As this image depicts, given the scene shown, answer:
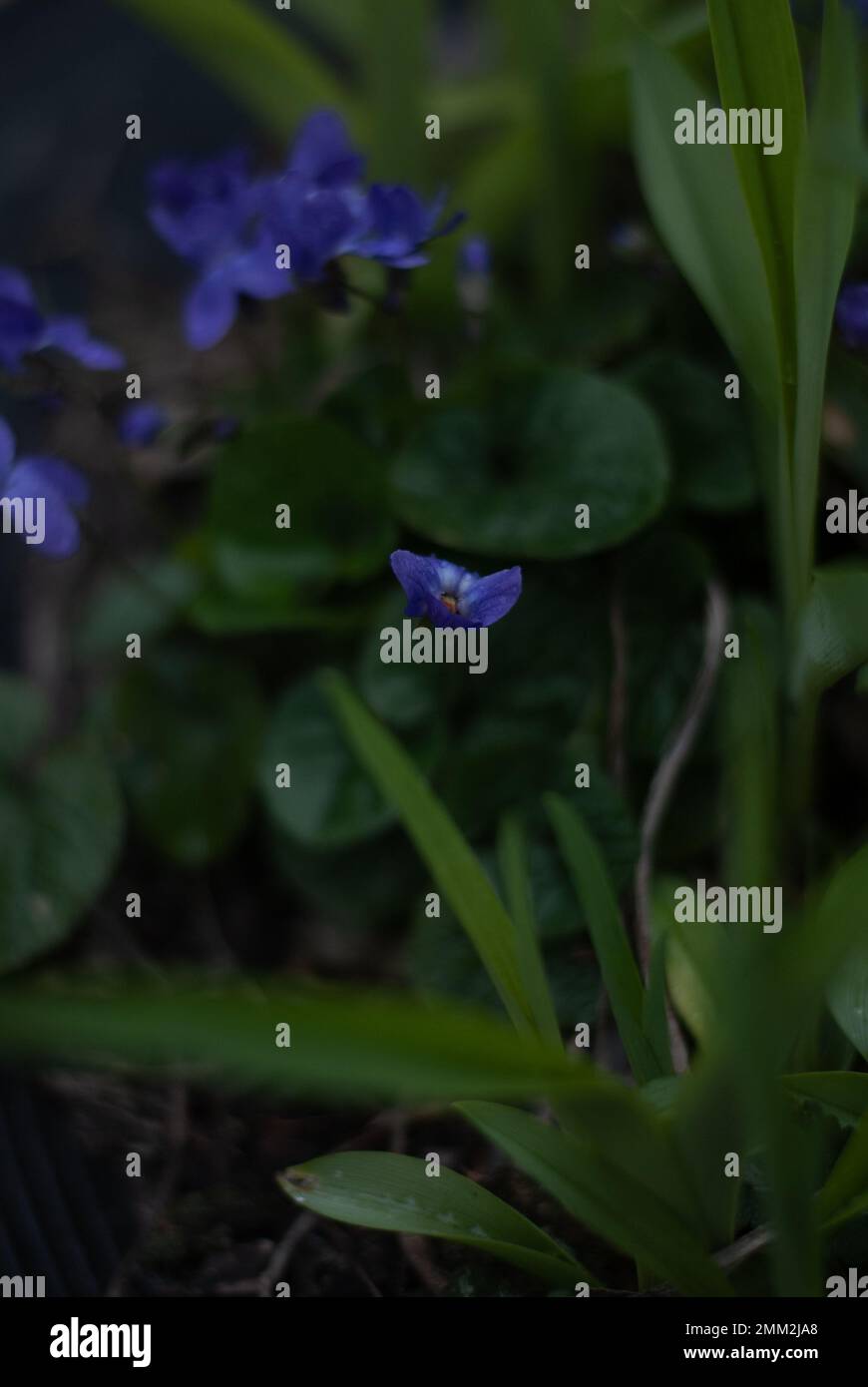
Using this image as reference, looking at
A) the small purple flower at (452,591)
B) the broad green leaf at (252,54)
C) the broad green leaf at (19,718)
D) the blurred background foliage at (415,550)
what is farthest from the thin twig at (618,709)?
the broad green leaf at (252,54)

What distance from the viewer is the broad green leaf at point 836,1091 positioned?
576 mm

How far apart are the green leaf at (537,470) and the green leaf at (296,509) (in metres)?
0.06

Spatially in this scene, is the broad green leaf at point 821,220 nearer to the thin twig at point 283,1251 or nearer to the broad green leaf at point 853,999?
the broad green leaf at point 853,999

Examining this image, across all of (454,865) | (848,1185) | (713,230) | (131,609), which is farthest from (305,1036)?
(131,609)

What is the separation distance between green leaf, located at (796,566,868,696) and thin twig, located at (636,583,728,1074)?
0.11 m

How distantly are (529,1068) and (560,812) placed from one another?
173 millimetres

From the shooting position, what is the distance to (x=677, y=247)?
2.49 ft

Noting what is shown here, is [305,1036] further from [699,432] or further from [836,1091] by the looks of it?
[699,432]

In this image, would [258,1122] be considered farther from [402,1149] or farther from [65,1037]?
[65,1037]

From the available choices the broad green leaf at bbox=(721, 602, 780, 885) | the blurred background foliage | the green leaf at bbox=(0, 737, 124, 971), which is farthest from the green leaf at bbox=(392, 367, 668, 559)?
the green leaf at bbox=(0, 737, 124, 971)

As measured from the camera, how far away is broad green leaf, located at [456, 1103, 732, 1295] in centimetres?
52

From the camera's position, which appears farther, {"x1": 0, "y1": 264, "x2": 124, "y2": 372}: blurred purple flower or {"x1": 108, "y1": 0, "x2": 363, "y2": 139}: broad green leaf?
{"x1": 108, "y1": 0, "x2": 363, "y2": 139}: broad green leaf

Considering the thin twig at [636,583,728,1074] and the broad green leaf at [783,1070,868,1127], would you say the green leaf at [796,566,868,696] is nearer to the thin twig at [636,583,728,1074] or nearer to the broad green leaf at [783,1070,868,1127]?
the thin twig at [636,583,728,1074]
